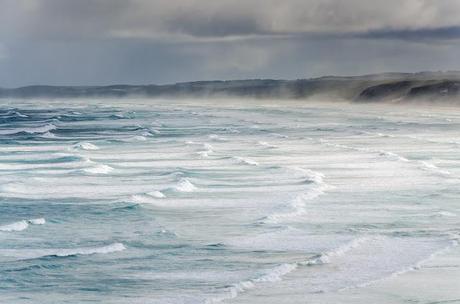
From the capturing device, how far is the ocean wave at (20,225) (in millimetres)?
20875

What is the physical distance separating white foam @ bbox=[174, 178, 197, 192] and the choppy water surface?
0.08 meters

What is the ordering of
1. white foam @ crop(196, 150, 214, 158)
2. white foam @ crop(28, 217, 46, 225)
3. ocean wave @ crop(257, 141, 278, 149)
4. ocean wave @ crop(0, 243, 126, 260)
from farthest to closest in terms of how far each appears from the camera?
A: ocean wave @ crop(257, 141, 278, 149) < white foam @ crop(196, 150, 214, 158) < white foam @ crop(28, 217, 46, 225) < ocean wave @ crop(0, 243, 126, 260)

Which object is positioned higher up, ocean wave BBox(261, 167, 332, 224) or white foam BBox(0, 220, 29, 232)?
white foam BBox(0, 220, 29, 232)

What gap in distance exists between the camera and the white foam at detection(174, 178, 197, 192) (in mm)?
27797

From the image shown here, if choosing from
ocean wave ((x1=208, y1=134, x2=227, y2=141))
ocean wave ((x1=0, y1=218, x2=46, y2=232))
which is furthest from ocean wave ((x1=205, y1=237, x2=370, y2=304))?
ocean wave ((x1=208, y1=134, x2=227, y2=141))

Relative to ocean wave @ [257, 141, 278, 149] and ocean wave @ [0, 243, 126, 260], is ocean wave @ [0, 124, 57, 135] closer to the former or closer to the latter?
ocean wave @ [257, 141, 278, 149]

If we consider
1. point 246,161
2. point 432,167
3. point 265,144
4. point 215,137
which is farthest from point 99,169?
point 215,137

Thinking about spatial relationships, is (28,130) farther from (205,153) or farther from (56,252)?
(56,252)

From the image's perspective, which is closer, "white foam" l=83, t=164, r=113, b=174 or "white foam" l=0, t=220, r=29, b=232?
"white foam" l=0, t=220, r=29, b=232

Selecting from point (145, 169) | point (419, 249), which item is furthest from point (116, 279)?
point (145, 169)

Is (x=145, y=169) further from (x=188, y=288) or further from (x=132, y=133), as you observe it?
(x=132, y=133)

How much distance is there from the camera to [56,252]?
18.3 m

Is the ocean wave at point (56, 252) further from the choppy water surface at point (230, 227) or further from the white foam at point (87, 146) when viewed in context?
the white foam at point (87, 146)

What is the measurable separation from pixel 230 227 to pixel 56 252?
12.8 feet
